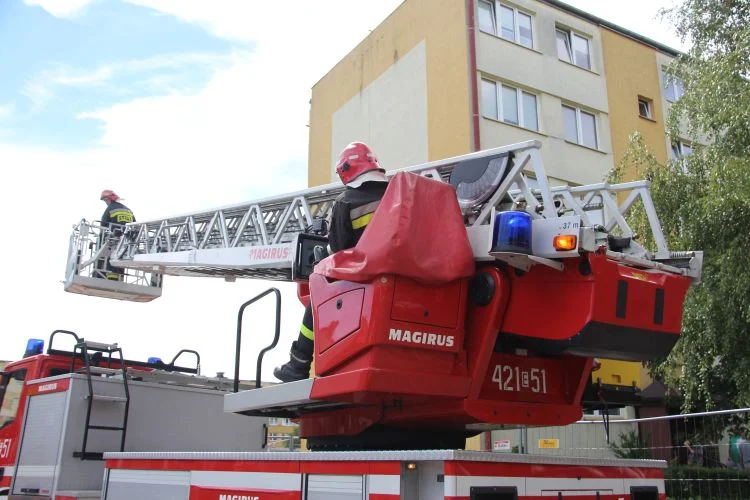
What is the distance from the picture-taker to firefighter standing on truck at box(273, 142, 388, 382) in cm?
455

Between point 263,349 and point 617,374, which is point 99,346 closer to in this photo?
point 263,349

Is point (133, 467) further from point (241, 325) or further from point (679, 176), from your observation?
point (679, 176)

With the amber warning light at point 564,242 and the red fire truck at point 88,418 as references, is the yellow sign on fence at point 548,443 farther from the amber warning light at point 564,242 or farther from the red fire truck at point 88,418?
the amber warning light at point 564,242

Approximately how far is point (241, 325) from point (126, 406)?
2261 millimetres

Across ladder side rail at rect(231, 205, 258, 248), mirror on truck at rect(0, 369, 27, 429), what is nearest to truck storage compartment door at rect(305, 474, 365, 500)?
mirror on truck at rect(0, 369, 27, 429)

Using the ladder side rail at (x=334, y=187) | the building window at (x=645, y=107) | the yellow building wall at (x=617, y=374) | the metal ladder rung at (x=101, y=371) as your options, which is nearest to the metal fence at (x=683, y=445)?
the yellow building wall at (x=617, y=374)

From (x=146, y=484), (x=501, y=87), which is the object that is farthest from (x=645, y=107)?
(x=146, y=484)

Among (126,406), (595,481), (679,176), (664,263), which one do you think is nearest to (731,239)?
(679,176)

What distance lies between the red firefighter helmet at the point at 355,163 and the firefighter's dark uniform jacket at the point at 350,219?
0.20 meters

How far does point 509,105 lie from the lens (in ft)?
64.6

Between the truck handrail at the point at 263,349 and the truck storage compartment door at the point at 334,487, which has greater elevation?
the truck handrail at the point at 263,349

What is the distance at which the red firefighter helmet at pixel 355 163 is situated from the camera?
4785 mm

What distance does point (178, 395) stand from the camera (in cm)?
739

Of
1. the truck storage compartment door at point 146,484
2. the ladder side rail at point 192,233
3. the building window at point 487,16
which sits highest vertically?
the building window at point 487,16
